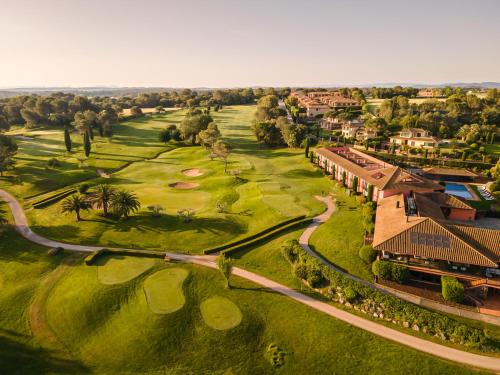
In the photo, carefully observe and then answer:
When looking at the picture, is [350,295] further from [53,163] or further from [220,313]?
[53,163]

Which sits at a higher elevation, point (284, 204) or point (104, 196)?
point (104, 196)

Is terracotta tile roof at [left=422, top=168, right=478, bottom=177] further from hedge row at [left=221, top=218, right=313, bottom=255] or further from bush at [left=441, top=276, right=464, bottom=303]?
bush at [left=441, top=276, right=464, bottom=303]

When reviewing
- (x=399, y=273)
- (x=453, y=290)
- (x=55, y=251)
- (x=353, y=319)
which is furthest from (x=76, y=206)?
(x=453, y=290)

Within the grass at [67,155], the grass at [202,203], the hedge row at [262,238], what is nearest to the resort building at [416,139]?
the grass at [202,203]

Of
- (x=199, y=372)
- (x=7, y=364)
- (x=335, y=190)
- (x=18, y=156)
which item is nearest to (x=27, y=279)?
(x=7, y=364)

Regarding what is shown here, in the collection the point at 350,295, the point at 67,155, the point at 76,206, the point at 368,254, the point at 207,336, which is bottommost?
the point at 207,336

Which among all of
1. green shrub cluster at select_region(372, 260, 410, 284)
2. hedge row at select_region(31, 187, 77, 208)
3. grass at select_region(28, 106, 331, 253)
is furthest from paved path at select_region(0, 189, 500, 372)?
hedge row at select_region(31, 187, 77, 208)
